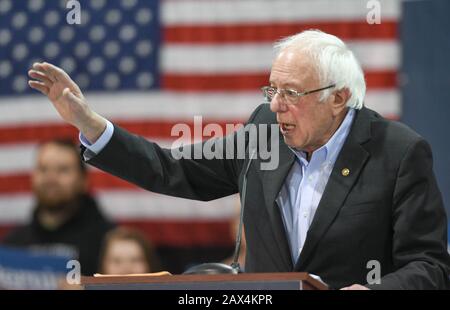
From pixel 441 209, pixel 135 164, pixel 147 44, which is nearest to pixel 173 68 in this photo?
pixel 147 44

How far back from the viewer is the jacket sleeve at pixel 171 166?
339cm

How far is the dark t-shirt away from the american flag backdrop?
16 cm

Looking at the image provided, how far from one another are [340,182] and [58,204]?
3426mm

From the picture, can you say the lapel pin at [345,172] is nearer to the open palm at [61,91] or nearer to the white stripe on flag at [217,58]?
the open palm at [61,91]

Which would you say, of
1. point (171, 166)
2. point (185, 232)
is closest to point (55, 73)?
point (171, 166)

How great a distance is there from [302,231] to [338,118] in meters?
0.43

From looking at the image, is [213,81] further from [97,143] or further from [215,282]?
[215,282]

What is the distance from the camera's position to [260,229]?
332 centimetres

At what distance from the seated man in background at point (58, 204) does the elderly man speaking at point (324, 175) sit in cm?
286

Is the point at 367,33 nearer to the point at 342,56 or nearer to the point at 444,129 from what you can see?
the point at 444,129

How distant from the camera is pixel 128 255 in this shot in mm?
5496

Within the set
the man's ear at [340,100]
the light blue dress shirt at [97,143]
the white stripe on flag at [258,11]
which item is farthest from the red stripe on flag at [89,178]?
the man's ear at [340,100]

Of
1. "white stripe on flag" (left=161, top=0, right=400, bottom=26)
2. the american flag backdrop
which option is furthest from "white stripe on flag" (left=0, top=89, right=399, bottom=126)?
"white stripe on flag" (left=161, top=0, right=400, bottom=26)

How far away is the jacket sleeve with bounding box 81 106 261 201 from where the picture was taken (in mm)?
3393
